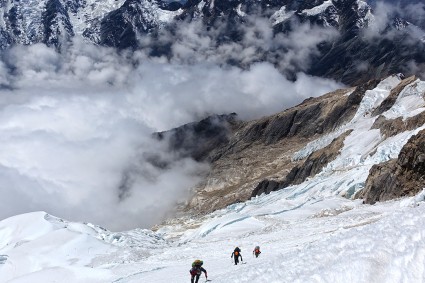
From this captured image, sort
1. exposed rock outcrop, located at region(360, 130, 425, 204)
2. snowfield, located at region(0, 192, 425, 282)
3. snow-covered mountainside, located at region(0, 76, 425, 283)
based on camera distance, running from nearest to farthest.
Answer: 1. snowfield, located at region(0, 192, 425, 282)
2. snow-covered mountainside, located at region(0, 76, 425, 283)
3. exposed rock outcrop, located at region(360, 130, 425, 204)

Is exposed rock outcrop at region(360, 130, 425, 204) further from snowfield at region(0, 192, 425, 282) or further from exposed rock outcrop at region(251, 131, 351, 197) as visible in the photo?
exposed rock outcrop at region(251, 131, 351, 197)

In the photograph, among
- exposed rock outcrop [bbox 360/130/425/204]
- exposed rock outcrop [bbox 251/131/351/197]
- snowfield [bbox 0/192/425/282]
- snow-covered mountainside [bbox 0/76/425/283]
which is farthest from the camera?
exposed rock outcrop [bbox 251/131/351/197]

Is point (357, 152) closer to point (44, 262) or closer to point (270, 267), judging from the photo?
point (44, 262)

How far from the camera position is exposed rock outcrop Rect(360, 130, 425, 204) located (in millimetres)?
65000

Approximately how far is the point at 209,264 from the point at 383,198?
37155mm

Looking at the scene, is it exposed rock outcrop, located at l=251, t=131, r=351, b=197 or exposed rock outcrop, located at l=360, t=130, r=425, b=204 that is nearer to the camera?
exposed rock outcrop, located at l=360, t=130, r=425, b=204

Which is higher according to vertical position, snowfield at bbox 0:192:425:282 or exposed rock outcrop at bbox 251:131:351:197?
exposed rock outcrop at bbox 251:131:351:197

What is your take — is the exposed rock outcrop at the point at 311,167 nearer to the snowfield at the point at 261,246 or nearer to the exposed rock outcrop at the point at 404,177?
the snowfield at the point at 261,246

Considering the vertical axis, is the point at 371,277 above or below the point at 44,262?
below

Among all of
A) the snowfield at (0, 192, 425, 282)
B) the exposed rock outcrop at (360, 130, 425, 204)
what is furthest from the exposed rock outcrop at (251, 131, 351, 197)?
the exposed rock outcrop at (360, 130, 425, 204)

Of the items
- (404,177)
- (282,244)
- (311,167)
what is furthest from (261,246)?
(311,167)

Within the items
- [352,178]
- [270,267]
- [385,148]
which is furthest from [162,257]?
[385,148]

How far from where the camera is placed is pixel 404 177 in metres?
67.6

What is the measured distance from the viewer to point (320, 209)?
7844 centimetres
